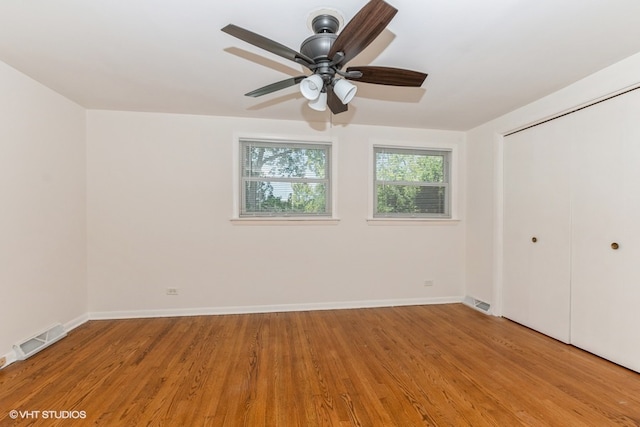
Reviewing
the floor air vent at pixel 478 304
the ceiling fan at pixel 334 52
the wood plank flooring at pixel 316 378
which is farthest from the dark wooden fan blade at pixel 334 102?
the floor air vent at pixel 478 304

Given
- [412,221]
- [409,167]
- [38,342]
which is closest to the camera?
[38,342]

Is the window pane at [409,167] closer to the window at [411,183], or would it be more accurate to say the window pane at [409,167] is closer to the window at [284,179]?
the window at [411,183]

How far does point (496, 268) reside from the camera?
3371mm

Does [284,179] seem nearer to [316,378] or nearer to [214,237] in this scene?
[214,237]

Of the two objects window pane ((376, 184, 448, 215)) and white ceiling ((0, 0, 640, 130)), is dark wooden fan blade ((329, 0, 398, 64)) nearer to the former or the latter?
white ceiling ((0, 0, 640, 130))

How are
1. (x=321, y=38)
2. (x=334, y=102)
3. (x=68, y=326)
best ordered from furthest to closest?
(x=68, y=326), (x=334, y=102), (x=321, y=38)

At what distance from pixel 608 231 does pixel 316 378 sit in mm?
2604

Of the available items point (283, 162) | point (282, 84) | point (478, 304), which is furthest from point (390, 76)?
point (478, 304)

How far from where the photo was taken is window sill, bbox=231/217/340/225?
11.2 feet

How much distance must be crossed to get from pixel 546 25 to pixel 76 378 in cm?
393

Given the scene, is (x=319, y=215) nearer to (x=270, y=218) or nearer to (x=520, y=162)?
(x=270, y=218)

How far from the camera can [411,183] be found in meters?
3.89

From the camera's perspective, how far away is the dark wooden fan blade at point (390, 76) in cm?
170

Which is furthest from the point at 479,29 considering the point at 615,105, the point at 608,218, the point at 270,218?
the point at 270,218
